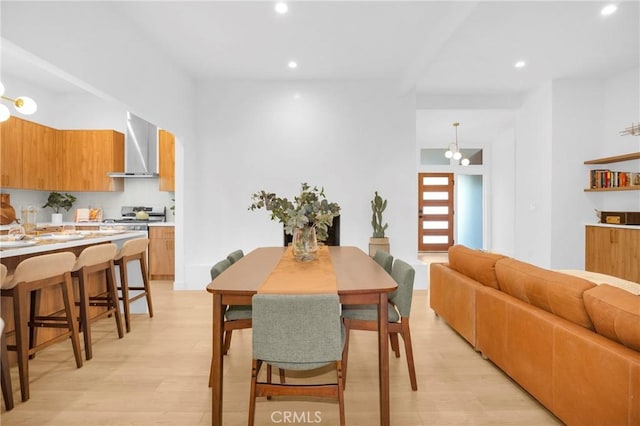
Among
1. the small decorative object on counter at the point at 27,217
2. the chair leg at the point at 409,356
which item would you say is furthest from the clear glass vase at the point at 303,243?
the small decorative object on counter at the point at 27,217

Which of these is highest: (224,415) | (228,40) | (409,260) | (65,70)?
(228,40)

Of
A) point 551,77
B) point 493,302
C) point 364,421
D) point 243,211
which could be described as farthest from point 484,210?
point 364,421

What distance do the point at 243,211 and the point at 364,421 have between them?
368cm

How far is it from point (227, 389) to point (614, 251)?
199 inches

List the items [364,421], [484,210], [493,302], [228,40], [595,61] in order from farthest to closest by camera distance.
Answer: [484,210], [595,61], [228,40], [493,302], [364,421]

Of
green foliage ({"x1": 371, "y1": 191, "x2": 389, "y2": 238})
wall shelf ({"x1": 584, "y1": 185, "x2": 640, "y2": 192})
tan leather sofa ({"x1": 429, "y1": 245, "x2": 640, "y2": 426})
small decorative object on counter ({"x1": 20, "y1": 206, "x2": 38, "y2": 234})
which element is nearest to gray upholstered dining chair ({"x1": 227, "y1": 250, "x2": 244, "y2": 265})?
small decorative object on counter ({"x1": 20, "y1": 206, "x2": 38, "y2": 234})

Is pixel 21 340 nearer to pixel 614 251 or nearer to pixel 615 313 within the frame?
pixel 615 313

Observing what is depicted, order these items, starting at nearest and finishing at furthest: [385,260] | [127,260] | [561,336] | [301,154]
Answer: [561,336] < [385,260] < [127,260] < [301,154]

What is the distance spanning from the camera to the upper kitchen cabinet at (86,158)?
5.18m

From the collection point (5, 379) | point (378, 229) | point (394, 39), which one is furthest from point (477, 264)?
point (5, 379)

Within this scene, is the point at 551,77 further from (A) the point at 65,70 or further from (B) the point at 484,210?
(A) the point at 65,70

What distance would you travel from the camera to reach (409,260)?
4.95 m

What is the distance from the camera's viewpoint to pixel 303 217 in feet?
7.62

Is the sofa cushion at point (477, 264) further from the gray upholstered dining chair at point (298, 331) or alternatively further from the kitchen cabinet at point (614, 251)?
the kitchen cabinet at point (614, 251)
